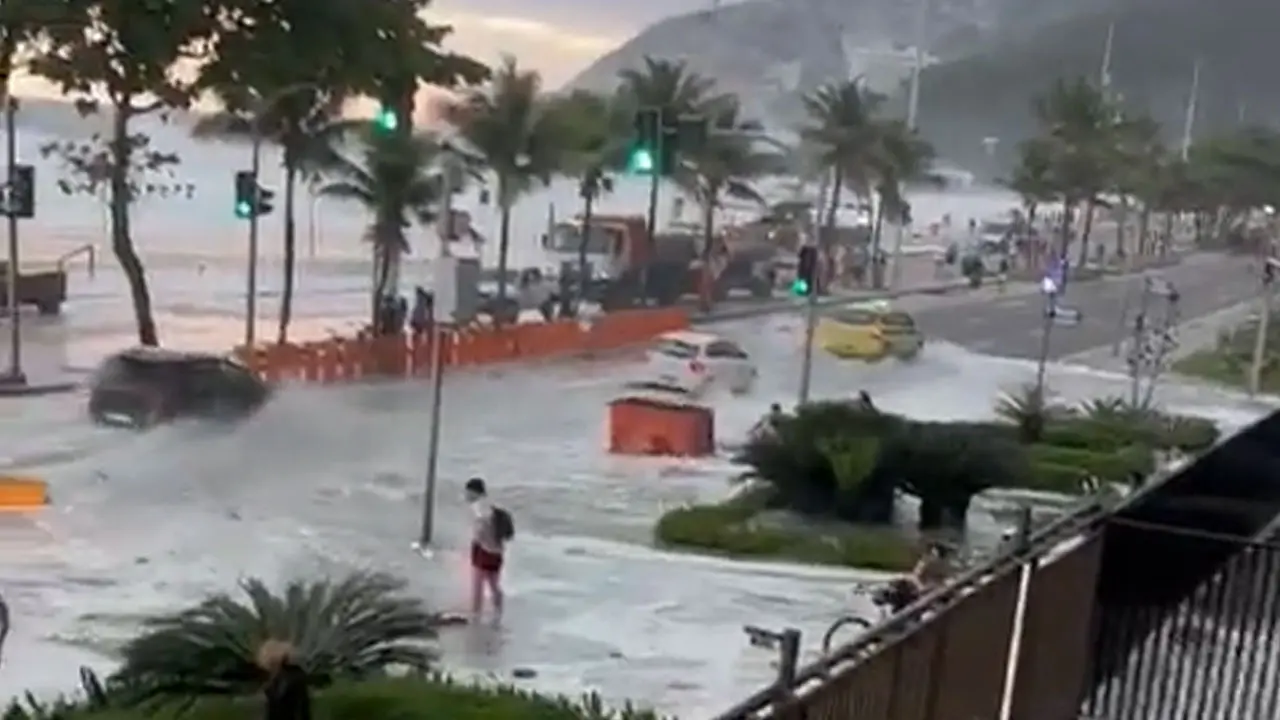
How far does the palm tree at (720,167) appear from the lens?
59.5 metres

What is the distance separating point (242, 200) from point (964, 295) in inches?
1227

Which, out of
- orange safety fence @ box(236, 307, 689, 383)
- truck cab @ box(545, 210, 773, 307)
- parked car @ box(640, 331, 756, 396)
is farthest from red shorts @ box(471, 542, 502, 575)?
truck cab @ box(545, 210, 773, 307)

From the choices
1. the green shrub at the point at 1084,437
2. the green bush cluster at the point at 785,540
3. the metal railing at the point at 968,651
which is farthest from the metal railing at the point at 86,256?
the metal railing at the point at 968,651

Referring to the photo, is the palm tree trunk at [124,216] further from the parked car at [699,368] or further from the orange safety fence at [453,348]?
the parked car at [699,368]

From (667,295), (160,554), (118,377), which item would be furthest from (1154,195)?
(160,554)

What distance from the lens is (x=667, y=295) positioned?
187ft

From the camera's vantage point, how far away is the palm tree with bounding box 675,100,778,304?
59.5m

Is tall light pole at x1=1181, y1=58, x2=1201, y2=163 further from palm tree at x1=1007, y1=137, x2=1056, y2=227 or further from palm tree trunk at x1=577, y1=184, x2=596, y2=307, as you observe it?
palm tree trunk at x1=577, y1=184, x2=596, y2=307

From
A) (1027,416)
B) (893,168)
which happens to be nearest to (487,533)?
(1027,416)

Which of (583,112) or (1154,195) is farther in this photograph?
(1154,195)

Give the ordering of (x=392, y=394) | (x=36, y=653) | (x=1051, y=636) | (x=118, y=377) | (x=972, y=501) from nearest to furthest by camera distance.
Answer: (x=1051, y=636), (x=36, y=653), (x=972, y=501), (x=118, y=377), (x=392, y=394)

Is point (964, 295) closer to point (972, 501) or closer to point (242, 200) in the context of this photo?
point (242, 200)

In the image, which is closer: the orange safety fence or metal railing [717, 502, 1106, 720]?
metal railing [717, 502, 1106, 720]

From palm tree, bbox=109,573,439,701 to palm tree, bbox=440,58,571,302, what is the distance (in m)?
40.1
